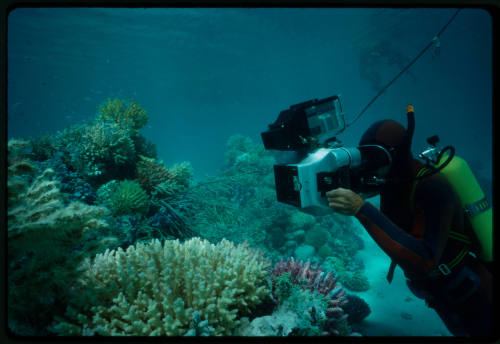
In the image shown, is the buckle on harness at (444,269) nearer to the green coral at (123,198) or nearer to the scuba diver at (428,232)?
the scuba diver at (428,232)

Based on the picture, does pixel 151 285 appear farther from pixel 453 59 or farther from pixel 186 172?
pixel 453 59

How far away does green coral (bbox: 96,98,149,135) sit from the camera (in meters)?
4.95

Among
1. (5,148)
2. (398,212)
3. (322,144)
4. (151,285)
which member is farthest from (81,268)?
(398,212)

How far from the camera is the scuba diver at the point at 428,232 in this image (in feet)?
5.61

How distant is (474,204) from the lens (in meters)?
1.86

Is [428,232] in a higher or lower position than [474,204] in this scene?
lower

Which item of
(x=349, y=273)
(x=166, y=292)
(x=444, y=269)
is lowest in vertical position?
(x=349, y=273)

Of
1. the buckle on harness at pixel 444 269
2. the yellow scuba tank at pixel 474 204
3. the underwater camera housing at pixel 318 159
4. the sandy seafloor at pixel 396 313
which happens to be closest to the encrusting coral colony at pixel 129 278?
the sandy seafloor at pixel 396 313

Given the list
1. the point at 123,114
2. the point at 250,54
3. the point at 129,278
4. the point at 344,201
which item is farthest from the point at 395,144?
the point at 250,54

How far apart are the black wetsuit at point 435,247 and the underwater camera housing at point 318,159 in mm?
271

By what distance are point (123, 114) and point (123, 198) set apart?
8.21 feet

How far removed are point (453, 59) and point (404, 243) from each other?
211ft

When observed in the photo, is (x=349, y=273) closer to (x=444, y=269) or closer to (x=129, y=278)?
(x=444, y=269)

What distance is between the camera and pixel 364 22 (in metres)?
28.5
